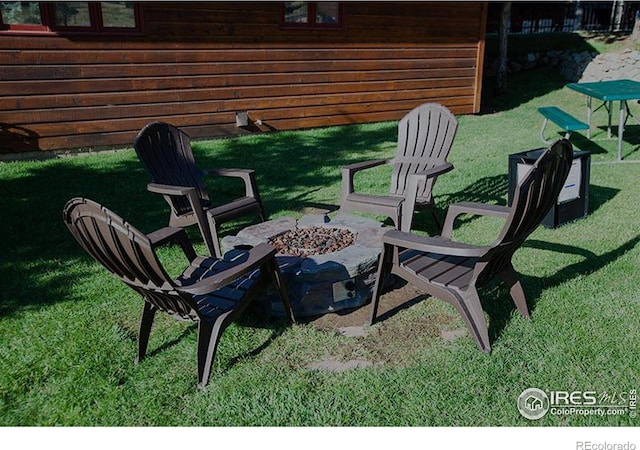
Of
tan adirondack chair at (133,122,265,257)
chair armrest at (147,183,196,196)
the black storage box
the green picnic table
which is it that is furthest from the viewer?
the green picnic table

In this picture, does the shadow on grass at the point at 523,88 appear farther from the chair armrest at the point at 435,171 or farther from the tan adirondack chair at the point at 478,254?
the tan adirondack chair at the point at 478,254

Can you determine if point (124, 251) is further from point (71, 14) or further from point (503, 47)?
point (503, 47)

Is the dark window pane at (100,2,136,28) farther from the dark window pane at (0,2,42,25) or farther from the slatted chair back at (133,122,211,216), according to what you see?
the slatted chair back at (133,122,211,216)

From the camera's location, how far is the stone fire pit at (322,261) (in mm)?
3059

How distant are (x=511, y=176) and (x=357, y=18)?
5.26 metres

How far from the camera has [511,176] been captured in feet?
14.8

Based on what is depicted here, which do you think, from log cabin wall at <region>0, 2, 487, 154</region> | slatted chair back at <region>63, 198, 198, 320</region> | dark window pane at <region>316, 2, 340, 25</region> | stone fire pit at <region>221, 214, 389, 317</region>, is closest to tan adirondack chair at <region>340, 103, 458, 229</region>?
stone fire pit at <region>221, 214, 389, 317</region>

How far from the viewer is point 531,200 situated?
8.13 feet

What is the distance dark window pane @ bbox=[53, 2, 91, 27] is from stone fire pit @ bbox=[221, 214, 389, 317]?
4.88 meters

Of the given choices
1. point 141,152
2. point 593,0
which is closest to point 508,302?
point 141,152

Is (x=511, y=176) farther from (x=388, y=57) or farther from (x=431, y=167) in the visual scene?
(x=388, y=57)

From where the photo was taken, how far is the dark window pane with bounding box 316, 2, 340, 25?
8477 millimetres

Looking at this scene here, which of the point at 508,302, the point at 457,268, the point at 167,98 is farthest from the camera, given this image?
the point at 167,98

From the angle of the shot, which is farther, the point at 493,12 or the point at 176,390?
the point at 493,12
